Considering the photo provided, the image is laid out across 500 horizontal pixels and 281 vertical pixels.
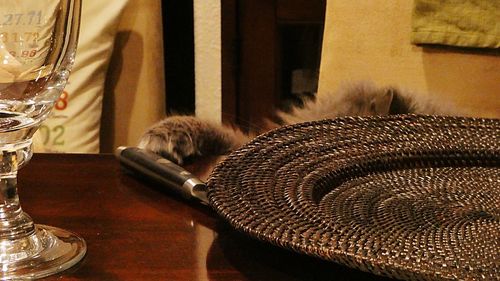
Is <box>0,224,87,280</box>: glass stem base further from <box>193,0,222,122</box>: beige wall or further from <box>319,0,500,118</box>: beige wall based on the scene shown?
<box>193,0,222,122</box>: beige wall

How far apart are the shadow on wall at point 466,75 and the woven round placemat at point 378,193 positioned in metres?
0.51

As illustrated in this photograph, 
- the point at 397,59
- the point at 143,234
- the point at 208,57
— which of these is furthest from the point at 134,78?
the point at 143,234

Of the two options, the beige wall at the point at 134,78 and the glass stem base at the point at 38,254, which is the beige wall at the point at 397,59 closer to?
the beige wall at the point at 134,78

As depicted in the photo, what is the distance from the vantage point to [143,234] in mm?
581

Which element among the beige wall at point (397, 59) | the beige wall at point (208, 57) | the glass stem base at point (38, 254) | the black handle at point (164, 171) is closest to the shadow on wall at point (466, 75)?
the beige wall at point (397, 59)

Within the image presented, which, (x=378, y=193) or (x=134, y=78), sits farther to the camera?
(x=134, y=78)

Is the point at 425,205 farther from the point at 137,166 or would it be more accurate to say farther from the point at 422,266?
the point at 137,166

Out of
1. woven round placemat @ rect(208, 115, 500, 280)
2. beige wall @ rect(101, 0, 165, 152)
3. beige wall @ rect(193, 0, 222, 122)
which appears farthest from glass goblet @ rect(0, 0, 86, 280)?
beige wall @ rect(193, 0, 222, 122)

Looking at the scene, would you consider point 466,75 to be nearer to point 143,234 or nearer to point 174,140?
point 174,140

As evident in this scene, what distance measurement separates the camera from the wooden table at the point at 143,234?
20.0 inches

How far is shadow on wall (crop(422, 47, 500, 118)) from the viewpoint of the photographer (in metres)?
1.22

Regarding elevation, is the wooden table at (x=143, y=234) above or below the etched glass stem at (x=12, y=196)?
below

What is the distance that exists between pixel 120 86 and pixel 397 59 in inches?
21.4

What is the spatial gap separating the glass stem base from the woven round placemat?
0.36ft
